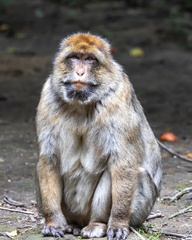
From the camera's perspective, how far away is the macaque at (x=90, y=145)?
235 inches

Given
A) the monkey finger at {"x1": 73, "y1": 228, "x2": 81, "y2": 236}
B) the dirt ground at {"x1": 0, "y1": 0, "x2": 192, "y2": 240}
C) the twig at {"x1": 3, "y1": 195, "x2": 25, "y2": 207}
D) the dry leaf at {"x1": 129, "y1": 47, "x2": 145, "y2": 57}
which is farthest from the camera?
the dry leaf at {"x1": 129, "y1": 47, "x2": 145, "y2": 57}

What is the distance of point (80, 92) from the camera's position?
5.84 metres

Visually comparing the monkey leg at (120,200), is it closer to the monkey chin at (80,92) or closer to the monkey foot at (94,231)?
the monkey foot at (94,231)

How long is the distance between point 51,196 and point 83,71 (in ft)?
3.89

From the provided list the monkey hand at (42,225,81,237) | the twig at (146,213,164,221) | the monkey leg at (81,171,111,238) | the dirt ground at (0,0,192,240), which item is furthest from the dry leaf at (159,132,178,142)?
the monkey hand at (42,225,81,237)

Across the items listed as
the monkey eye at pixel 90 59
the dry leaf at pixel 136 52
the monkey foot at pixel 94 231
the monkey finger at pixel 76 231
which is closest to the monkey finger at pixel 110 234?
the monkey foot at pixel 94 231

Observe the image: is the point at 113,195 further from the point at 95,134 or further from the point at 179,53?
the point at 179,53

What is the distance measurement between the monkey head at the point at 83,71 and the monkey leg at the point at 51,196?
667 millimetres

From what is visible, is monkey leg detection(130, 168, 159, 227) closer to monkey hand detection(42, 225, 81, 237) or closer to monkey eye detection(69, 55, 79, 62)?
monkey hand detection(42, 225, 81, 237)

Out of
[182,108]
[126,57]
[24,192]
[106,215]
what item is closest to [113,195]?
[106,215]

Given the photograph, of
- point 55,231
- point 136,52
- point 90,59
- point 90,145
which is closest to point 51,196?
point 55,231

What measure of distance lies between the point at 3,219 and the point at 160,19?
10434mm

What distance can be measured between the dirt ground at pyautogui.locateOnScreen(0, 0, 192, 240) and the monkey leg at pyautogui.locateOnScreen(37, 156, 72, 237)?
182mm

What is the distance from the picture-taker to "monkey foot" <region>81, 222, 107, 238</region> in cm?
602
